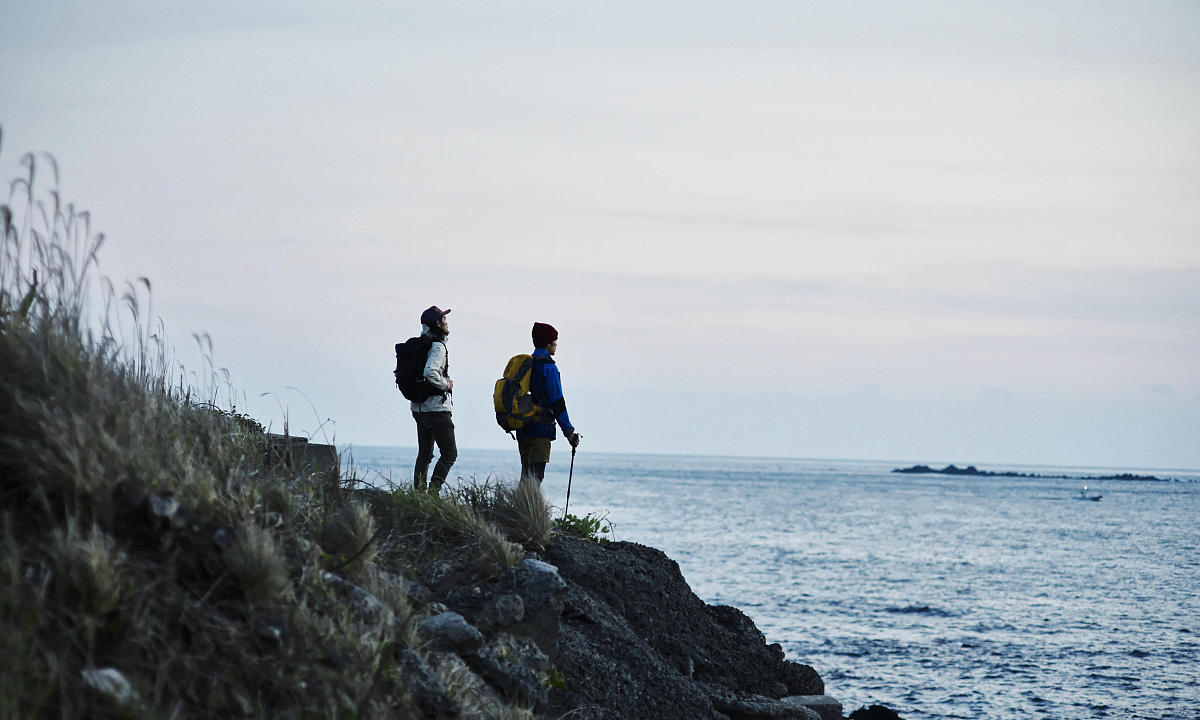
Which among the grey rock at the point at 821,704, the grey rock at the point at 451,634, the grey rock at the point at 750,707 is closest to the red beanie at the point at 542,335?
the grey rock at the point at 750,707

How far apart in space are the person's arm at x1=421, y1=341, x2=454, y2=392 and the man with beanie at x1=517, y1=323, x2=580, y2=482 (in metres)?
0.85

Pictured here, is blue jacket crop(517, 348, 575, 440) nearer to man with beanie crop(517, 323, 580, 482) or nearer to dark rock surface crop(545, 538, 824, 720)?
man with beanie crop(517, 323, 580, 482)

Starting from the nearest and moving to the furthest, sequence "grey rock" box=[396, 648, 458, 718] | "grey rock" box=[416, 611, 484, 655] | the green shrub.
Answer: "grey rock" box=[396, 648, 458, 718], "grey rock" box=[416, 611, 484, 655], the green shrub

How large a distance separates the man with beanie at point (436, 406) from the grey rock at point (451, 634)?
3.13 m

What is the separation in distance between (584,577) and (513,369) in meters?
2.38

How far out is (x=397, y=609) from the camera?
6.03 meters

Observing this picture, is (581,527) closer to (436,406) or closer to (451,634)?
(436,406)

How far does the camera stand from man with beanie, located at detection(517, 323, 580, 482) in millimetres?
9547

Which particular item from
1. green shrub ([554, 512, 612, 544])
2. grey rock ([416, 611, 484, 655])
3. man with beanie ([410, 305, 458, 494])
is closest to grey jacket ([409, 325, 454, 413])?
Result: man with beanie ([410, 305, 458, 494])

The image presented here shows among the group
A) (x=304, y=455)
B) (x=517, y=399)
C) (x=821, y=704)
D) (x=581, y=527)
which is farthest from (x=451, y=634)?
(x=821, y=704)

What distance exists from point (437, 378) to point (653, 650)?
3381 mm

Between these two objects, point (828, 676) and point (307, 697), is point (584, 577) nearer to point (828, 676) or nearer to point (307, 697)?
point (307, 697)

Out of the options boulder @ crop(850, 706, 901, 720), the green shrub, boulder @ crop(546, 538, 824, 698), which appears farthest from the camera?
boulder @ crop(850, 706, 901, 720)

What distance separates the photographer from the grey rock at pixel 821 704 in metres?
9.07
